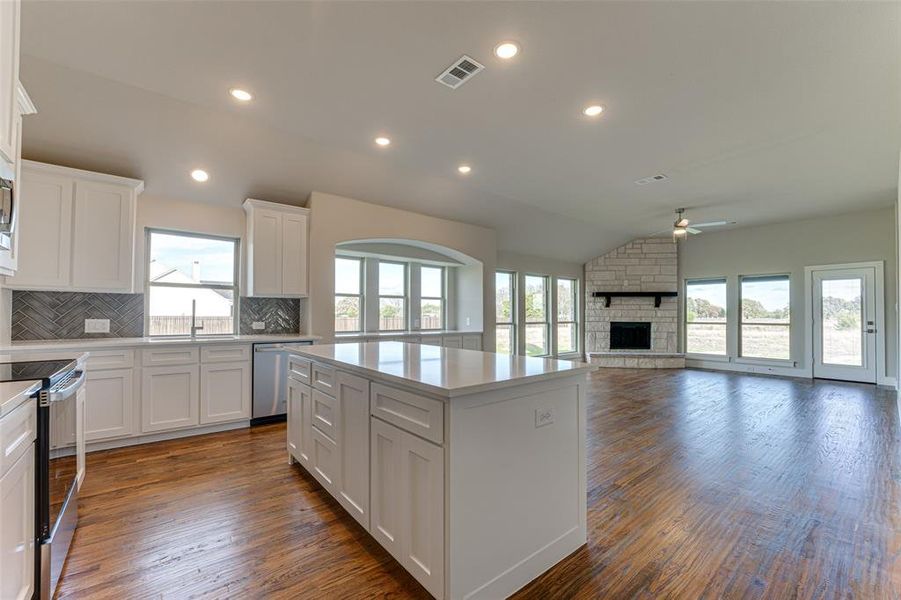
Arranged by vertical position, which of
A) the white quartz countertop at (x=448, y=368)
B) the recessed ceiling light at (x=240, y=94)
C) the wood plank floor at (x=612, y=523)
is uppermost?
the recessed ceiling light at (x=240, y=94)

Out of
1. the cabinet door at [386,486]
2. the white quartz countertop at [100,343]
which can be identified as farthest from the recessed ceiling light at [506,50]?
the white quartz countertop at [100,343]

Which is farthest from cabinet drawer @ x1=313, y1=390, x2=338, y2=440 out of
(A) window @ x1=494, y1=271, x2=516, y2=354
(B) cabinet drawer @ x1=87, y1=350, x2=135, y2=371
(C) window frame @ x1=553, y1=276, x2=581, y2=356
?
(C) window frame @ x1=553, y1=276, x2=581, y2=356

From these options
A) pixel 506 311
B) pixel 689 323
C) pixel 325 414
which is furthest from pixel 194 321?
pixel 689 323

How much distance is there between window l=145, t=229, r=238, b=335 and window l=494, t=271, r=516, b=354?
4942mm

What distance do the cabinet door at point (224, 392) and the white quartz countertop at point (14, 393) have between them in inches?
96.9

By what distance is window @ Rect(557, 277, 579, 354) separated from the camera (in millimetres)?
9141

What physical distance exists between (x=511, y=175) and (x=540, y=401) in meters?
3.69

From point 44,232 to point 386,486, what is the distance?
3.75 metres

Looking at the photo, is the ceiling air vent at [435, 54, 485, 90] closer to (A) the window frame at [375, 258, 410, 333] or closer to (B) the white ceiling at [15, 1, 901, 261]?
(B) the white ceiling at [15, 1, 901, 261]

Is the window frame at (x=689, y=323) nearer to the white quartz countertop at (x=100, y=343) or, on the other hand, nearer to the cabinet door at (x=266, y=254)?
the white quartz countertop at (x=100, y=343)

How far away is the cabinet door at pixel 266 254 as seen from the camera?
14.5ft

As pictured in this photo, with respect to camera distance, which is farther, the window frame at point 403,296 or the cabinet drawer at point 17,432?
the window frame at point 403,296

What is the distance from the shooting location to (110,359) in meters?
3.38

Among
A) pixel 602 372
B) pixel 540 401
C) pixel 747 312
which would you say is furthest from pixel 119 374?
pixel 747 312
